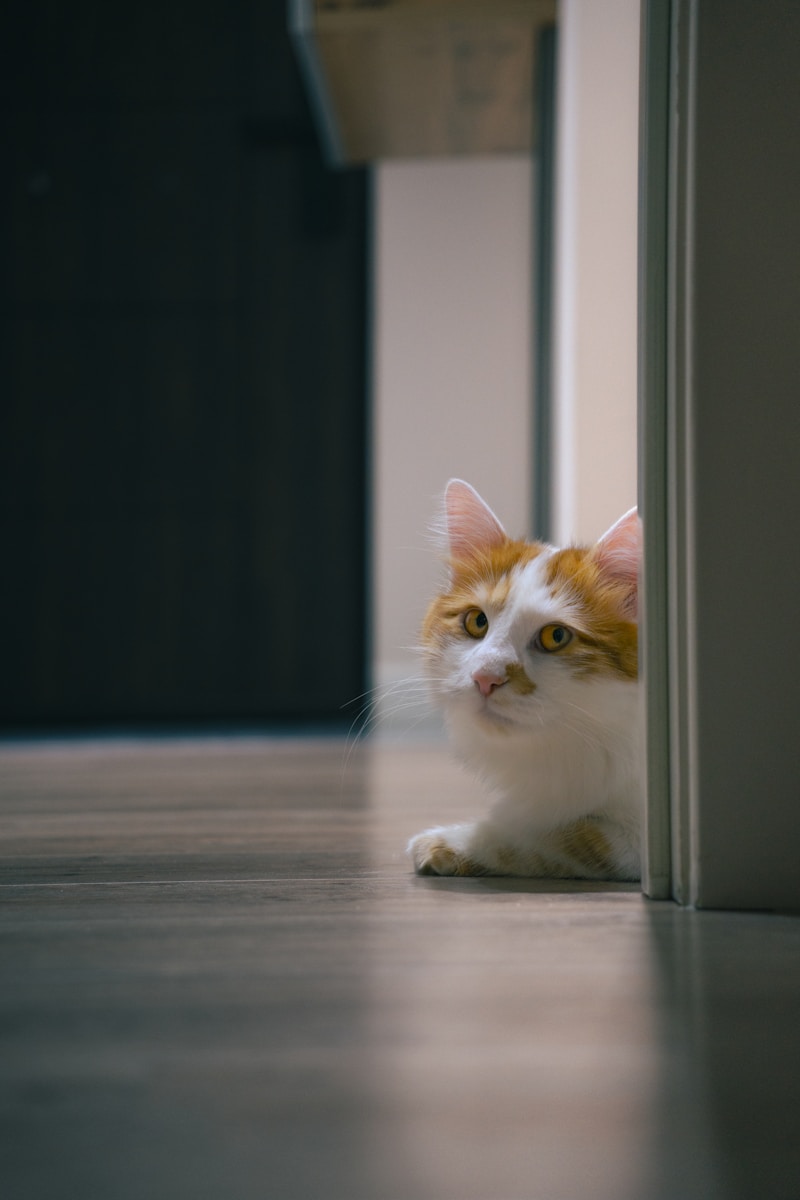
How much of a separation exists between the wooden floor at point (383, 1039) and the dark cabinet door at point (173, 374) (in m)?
2.67

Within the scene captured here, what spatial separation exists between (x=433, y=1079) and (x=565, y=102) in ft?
6.47

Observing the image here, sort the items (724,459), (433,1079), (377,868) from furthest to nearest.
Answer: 1. (377,868)
2. (724,459)
3. (433,1079)

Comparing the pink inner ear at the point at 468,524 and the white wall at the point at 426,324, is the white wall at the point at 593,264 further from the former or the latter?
the white wall at the point at 426,324

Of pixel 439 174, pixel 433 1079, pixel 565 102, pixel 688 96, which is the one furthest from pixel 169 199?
pixel 433 1079

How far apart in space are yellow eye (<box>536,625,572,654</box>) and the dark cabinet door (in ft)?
8.80

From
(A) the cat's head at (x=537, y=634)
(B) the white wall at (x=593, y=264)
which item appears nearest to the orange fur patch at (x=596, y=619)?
(A) the cat's head at (x=537, y=634)

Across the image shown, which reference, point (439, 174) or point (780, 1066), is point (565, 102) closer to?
point (439, 174)

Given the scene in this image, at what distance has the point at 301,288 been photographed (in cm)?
344

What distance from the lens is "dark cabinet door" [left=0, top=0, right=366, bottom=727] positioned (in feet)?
11.2

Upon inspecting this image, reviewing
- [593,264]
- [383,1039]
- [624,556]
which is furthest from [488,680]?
[593,264]

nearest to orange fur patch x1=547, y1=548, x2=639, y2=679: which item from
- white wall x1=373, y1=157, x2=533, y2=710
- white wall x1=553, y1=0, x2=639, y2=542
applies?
white wall x1=553, y1=0, x2=639, y2=542

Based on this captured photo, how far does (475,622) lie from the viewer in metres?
0.87

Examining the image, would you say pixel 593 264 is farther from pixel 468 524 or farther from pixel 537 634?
pixel 537 634

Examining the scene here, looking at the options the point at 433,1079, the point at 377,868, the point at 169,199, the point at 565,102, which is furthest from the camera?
the point at 169,199
